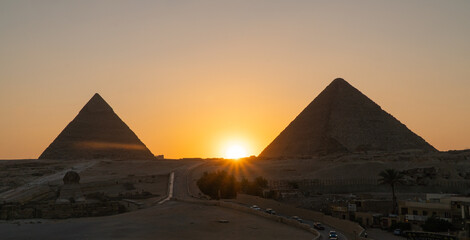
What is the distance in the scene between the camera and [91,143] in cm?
13025

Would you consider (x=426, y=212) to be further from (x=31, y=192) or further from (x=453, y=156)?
(x=453, y=156)

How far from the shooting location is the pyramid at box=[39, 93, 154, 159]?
417 feet

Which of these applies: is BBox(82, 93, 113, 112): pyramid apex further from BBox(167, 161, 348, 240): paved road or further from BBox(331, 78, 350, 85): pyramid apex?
BBox(167, 161, 348, 240): paved road

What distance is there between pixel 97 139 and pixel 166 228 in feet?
330

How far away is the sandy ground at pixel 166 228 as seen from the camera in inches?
1292

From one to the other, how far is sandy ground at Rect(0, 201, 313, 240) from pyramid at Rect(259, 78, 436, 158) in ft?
220

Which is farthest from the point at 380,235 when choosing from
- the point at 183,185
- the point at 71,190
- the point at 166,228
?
the point at 183,185

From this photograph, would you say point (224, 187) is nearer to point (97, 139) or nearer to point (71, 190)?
point (71, 190)

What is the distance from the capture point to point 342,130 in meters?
111

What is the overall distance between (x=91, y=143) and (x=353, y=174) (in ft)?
253

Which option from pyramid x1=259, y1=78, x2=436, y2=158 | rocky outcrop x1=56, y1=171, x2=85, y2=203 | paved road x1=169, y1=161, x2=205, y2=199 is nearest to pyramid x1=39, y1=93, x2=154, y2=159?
pyramid x1=259, y1=78, x2=436, y2=158

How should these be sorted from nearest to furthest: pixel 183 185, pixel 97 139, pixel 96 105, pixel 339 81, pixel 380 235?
1. pixel 380 235
2. pixel 183 185
3. pixel 339 81
4. pixel 97 139
5. pixel 96 105

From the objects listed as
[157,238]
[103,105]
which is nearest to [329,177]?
[157,238]

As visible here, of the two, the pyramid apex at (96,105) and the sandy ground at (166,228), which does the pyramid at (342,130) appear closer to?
the pyramid apex at (96,105)
